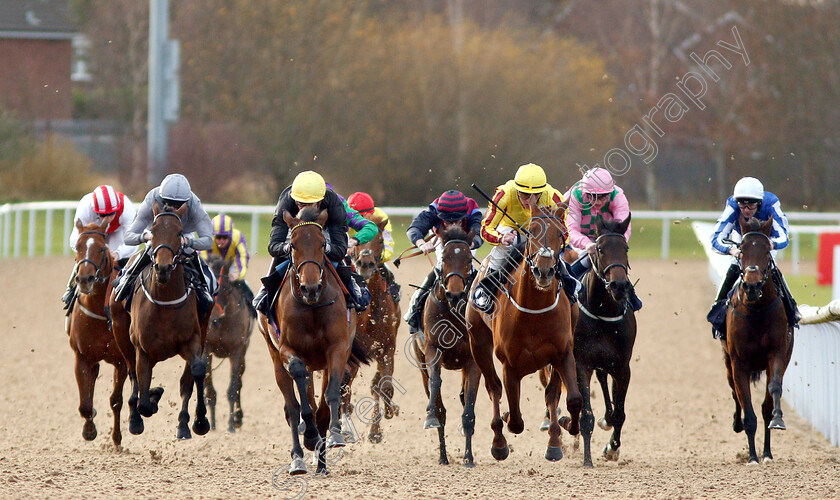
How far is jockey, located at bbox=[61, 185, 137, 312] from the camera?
8156 millimetres

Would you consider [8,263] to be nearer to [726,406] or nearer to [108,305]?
[108,305]

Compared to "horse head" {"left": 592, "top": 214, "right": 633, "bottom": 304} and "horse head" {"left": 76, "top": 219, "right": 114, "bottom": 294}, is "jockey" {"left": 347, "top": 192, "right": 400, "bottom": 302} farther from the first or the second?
"horse head" {"left": 592, "top": 214, "right": 633, "bottom": 304}

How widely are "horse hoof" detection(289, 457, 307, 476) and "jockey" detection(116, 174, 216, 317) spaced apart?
5.60 feet

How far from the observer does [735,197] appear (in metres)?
7.53

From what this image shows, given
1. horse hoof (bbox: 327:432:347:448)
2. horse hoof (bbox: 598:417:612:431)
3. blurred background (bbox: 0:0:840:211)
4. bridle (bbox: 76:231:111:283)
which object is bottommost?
horse hoof (bbox: 598:417:612:431)

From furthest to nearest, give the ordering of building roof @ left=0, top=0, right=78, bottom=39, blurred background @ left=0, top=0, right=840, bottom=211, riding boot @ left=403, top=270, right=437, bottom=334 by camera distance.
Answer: building roof @ left=0, top=0, right=78, bottom=39 < blurred background @ left=0, top=0, right=840, bottom=211 < riding boot @ left=403, top=270, right=437, bottom=334

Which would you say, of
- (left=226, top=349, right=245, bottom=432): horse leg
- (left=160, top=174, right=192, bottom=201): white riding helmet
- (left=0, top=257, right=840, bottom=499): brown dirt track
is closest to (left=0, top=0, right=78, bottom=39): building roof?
(left=0, top=257, right=840, bottom=499): brown dirt track

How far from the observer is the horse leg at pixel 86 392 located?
26.7 ft

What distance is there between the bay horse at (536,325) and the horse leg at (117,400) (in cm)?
269

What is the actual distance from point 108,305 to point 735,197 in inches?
168

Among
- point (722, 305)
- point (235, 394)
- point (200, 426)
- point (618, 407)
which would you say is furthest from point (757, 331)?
point (235, 394)

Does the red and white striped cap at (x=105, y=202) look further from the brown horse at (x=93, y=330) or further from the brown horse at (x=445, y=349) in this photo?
the brown horse at (x=445, y=349)

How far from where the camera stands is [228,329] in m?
9.55

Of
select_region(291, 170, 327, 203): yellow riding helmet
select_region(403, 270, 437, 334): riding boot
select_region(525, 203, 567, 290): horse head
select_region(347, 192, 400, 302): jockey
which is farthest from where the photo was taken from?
select_region(347, 192, 400, 302): jockey
